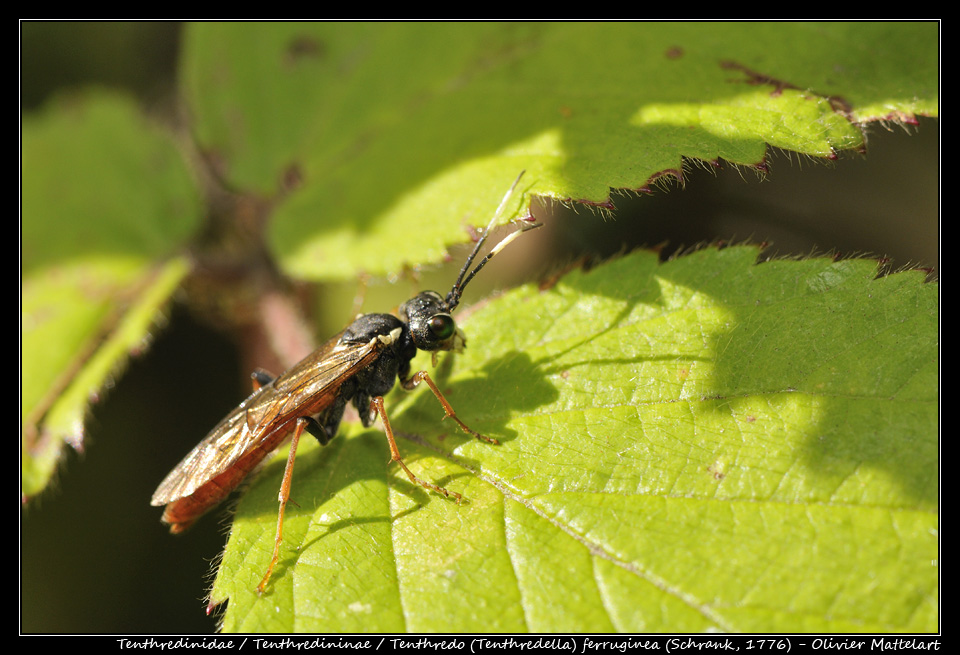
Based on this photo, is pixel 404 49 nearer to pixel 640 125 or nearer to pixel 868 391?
pixel 640 125

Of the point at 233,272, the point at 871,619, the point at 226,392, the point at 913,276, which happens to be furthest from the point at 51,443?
the point at 913,276

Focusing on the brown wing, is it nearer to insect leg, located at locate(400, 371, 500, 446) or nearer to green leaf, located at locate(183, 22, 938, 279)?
insect leg, located at locate(400, 371, 500, 446)

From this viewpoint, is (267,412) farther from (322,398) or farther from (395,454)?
(395,454)

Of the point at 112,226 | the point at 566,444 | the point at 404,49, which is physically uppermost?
the point at 404,49

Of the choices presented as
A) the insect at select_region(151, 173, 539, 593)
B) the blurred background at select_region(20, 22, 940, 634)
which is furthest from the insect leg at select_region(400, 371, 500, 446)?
the blurred background at select_region(20, 22, 940, 634)

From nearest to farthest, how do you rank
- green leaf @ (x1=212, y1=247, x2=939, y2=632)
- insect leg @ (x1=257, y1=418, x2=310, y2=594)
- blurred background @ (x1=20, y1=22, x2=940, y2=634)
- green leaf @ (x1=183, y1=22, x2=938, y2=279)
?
green leaf @ (x1=212, y1=247, x2=939, y2=632), insect leg @ (x1=257, y1=418, x2=310, y2=594), green leaf @ (x1=183, y1=22, x2=938, y2=279), blurred background @ (x1=20, y1=22, x2=940, y2=634)

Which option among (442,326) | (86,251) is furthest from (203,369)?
(442,326)

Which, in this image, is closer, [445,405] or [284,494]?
[284,494]
